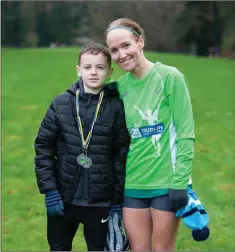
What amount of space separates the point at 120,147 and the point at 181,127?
35cm

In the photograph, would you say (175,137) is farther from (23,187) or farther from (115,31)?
(23,187)

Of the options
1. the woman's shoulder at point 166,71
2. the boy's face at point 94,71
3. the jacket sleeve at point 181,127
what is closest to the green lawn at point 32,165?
the jacket sleeve at point 181,127

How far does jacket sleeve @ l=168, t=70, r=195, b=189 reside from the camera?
9.14ft

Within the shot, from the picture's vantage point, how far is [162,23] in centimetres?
3794

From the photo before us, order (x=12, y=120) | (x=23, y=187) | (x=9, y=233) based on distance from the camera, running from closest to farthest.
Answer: (x=9, y=233) < (x=23, y=187) < (x=12, y=120)

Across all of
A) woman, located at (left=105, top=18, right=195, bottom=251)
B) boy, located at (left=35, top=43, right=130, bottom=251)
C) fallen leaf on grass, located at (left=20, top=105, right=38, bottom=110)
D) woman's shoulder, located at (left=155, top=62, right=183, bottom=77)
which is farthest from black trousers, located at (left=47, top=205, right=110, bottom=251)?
fallen leaf on grass, located at (left=20, top=105, right=38, bottom=110)

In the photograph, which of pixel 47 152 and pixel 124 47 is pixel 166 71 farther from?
pixel 47 152

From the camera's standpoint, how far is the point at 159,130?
9.36 ft

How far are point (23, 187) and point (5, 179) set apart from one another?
1.56ft

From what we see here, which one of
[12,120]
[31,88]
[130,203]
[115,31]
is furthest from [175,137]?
[31,88]

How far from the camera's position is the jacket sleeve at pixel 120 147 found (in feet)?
9.53

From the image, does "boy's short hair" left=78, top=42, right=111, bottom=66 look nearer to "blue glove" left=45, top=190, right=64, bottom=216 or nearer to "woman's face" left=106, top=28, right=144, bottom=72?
"woman's face" left=106, top=28, right=144, bottom=72

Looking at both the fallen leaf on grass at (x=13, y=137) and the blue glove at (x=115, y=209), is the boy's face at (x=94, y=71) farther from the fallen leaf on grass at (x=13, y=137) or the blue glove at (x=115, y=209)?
the fallen leaf on grass at (x=13, y=137)

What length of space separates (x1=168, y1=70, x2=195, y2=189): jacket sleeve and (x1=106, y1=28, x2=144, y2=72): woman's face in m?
0.23
